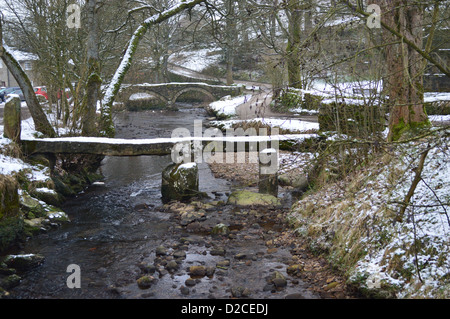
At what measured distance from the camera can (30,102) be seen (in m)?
11.0

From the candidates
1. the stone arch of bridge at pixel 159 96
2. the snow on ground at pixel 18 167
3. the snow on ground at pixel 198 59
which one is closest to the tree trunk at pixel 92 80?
the snow on ground at pixel 18 167

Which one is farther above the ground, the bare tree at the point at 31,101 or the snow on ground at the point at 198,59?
the snow on ground at the point at 198,59

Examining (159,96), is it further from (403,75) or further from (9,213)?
(403,75)

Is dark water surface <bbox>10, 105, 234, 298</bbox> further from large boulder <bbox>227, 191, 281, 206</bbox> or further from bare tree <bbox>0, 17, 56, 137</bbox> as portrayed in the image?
bare tree <bbox>0, 17, 56, 137</bbox>

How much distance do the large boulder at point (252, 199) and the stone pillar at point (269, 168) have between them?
316 mm

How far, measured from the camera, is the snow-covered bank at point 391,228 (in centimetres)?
459

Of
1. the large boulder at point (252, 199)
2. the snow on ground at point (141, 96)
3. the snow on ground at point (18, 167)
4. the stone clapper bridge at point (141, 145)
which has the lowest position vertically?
the large boulder at point (252, 199)

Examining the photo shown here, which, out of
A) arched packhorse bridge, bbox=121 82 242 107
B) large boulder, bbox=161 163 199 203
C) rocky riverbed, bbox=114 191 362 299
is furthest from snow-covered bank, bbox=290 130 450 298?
arched packhorse bridge, bbox=121 82 242 107

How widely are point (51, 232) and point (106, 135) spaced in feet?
17.5

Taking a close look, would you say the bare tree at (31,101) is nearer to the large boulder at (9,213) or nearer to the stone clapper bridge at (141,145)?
the stone clapper bridge at (141,145)

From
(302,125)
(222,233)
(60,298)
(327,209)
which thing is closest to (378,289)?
(327,209)

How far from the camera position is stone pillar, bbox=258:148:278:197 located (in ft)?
30.9

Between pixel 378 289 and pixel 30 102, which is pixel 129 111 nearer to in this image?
pixel 30 102

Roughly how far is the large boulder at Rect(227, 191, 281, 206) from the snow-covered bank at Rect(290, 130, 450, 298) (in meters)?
1.72
